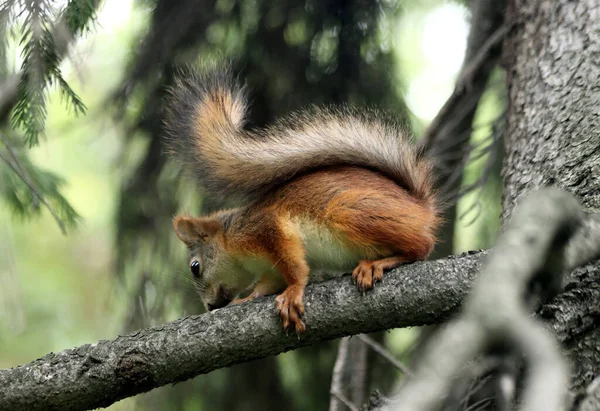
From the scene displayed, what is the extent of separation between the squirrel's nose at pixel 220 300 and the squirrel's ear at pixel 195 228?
235 mm

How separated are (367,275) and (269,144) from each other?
67 centimetres

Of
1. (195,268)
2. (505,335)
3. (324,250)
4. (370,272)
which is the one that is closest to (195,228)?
(195,268)

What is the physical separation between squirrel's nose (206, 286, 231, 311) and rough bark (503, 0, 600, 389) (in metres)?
1.10

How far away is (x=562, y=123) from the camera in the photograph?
7.95 feet

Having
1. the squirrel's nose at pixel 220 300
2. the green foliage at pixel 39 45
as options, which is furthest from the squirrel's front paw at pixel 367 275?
the green foliage at pixel 39 45

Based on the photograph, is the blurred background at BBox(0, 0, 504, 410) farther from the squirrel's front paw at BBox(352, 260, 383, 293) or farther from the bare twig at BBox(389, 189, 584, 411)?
the bare twig at BBox(389, 189, 584, 411)

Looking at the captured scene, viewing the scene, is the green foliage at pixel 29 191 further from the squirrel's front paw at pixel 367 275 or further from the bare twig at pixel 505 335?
the bare twig at pixel 505 335

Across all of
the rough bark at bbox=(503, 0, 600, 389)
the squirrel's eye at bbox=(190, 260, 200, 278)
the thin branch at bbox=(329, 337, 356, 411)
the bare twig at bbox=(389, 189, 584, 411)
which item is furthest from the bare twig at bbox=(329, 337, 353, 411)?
the bare twig at bbox=(389, 189, 584, 411)

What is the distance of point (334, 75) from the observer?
10.2ft

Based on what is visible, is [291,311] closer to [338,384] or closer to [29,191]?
[338,384]

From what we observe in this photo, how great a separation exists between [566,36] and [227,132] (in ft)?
4.35

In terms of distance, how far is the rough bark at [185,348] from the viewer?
1906 mm

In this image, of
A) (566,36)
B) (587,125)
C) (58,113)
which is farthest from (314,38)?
(58,113)

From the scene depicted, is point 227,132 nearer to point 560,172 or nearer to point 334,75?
point 334,75
